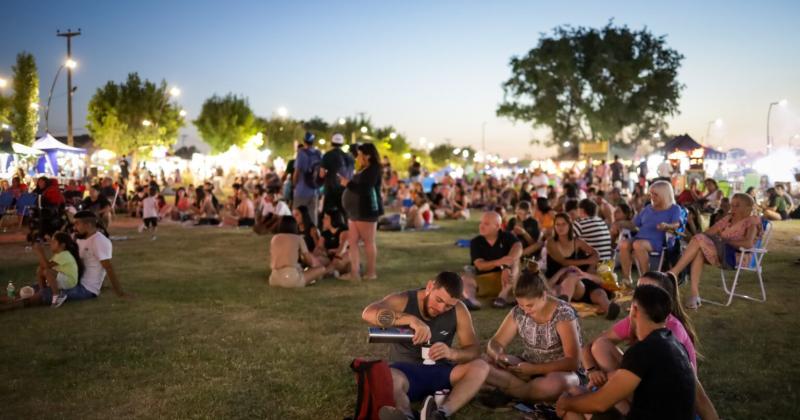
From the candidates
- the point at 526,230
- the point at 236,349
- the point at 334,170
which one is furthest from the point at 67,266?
the point at 526,230

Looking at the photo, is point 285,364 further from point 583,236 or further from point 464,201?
point 464,201

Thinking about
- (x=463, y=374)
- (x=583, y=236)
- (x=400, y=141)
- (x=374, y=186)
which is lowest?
(x=463, y=374)

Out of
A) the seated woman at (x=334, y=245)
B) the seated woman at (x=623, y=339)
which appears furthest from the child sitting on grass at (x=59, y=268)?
the seated woman at (x=623, y=339)

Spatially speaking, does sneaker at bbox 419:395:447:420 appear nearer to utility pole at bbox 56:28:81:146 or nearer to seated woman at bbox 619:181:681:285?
seated woman at bbox 619:181:681:285

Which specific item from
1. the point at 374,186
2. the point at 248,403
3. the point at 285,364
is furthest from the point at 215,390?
the point at 374,186

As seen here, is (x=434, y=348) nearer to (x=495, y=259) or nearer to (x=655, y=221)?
(x=495, y=259)

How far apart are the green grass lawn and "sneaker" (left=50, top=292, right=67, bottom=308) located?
5.0 inches

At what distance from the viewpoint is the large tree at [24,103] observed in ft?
115

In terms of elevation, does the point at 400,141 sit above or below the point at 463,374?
above

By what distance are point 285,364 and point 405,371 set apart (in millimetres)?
1560

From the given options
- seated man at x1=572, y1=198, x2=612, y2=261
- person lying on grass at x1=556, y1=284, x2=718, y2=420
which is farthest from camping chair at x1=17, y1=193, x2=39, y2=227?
person lying on grass at x1=556, y1=284, x2=718, y2=420

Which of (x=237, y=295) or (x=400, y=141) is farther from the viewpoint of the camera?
(x=400, y=141)

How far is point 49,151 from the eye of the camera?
23.3 meters

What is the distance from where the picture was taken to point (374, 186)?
9.27 metres
